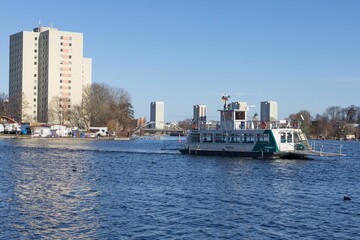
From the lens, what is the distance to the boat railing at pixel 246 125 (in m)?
74.5

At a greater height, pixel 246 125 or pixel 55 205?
pixel 246 125

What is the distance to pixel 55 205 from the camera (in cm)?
3198

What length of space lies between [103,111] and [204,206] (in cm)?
16364

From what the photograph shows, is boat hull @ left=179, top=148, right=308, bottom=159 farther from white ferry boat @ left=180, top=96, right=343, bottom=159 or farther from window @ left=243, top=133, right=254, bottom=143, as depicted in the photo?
window @ left=243, top=133, right=254, bottom=143

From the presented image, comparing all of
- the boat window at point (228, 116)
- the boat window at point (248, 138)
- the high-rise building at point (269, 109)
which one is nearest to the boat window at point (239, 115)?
the boat window at point (228, 116)

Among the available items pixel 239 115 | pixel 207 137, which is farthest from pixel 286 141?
pixel 207 137

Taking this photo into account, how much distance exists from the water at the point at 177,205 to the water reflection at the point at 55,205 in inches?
Result: 2.0

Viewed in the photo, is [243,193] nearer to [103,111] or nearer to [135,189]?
[135,189]

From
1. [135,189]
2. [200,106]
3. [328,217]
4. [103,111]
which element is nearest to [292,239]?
[328,217]

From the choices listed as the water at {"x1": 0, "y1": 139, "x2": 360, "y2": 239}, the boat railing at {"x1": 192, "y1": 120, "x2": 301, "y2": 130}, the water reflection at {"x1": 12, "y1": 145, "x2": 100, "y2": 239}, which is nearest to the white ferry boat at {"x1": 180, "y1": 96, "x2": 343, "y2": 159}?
the boat railing at {"x1": 192, "y1": 120, "x2": 301, "y2": 130}

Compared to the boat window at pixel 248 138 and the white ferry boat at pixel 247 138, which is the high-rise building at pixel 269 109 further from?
the boat window at pixel 248 138

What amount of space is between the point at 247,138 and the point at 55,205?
47.0 metres

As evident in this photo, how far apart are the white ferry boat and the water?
690 inches

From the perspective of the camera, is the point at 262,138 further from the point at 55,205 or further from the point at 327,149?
the point at 327,149
